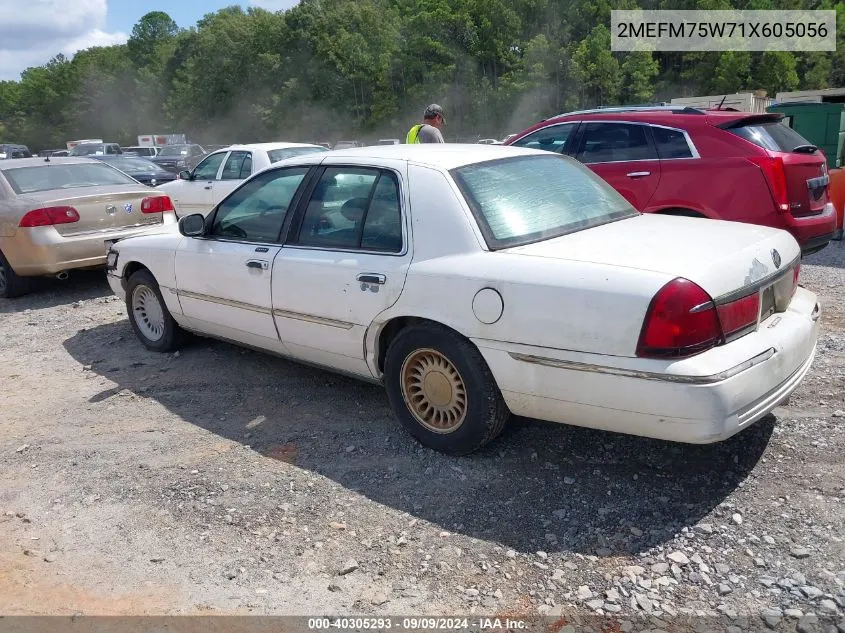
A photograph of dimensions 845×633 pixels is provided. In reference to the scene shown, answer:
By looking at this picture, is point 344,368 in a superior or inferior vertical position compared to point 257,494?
superior

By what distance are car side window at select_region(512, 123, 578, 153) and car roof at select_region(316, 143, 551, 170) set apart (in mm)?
3389

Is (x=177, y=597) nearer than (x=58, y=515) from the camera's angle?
Yes

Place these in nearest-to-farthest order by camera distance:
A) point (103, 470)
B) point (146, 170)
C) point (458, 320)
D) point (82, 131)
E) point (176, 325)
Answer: point (458, 320)
point (103, 470)
point (176, 325)
point (146, 170)
point (82, 131)

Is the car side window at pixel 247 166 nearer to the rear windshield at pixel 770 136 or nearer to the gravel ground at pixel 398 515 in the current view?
the gravel ground at pixel 398 515

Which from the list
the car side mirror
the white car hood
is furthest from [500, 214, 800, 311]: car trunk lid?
the car side mirror

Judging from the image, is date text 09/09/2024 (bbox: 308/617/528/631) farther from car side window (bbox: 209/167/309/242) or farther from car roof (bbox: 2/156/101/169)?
car roof (bbox: 2/156/101/169)

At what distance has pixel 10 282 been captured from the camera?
8109mm

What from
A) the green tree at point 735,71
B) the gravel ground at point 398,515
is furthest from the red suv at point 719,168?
the green tree at point 735,71

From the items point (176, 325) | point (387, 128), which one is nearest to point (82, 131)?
point (387, 128)

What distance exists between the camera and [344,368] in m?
4.29

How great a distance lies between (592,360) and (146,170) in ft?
46.9

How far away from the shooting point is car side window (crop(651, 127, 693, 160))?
666 centimetres

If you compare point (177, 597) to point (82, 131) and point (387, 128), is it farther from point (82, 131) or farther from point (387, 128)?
point (82, 131)

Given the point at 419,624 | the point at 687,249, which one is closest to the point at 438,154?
the point at 687,249
